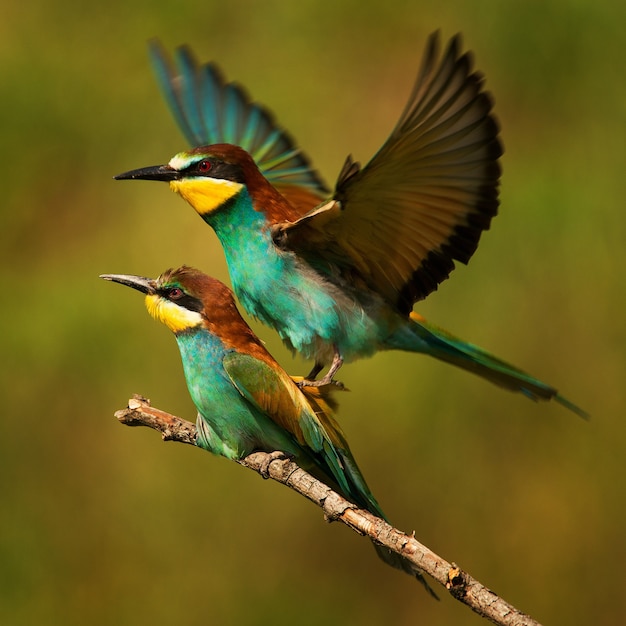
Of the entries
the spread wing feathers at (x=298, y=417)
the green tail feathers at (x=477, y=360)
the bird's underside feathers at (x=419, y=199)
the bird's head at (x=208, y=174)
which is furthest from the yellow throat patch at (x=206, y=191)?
the green tail feathers at (x=477, y=360)

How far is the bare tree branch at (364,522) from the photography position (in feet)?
4.17

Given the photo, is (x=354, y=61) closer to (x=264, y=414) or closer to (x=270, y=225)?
(x=270, y=225)

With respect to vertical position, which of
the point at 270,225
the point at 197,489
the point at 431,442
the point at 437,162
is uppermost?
the point at 437,162

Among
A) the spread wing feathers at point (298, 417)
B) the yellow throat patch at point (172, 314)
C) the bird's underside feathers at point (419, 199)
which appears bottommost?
the spread wing feathers at point (298, 417)

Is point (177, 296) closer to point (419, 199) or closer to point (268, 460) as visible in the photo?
point (268, 460)

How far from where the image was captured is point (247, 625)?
2748 mm

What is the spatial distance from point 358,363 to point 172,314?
1.12 m

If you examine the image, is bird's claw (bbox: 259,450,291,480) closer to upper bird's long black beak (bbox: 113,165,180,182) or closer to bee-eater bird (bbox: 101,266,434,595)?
bee-eater bird (bbox: 101,266,434,595)

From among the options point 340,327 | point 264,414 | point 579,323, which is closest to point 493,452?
point 579,323

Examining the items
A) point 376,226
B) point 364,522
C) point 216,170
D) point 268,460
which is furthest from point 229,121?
point 364,522

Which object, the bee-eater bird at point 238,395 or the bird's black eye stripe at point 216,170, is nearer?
the bee-eater bird at point 238,395

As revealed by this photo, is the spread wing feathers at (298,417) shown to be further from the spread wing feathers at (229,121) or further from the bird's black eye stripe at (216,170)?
the spread wing feathers at (229,121)

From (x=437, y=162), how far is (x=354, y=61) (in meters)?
1.84

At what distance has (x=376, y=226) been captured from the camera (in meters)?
1.76
